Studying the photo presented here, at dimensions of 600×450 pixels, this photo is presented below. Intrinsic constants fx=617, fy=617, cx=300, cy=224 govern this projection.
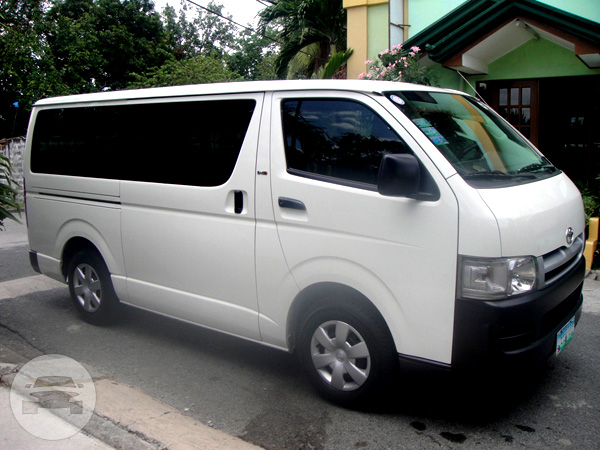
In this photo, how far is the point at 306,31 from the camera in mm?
16938

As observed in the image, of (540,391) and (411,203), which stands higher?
(411,203)

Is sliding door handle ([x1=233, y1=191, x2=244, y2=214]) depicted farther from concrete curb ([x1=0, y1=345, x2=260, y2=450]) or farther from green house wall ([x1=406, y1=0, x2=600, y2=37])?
green house wall ([x1=406, y1=0, x2=600, y2=37])

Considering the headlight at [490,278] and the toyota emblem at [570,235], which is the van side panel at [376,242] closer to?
the headlight at [490,278]

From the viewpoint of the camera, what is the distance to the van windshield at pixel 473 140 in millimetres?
3631

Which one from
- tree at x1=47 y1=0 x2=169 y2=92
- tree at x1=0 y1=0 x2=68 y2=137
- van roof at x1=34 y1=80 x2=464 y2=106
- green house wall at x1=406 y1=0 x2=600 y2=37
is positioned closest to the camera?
van roof at x1=34 y1=80 x2=464 y2=106

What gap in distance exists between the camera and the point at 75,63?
2573 centimetres

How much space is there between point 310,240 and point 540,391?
1.88m

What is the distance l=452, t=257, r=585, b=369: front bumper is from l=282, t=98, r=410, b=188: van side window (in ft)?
3.18

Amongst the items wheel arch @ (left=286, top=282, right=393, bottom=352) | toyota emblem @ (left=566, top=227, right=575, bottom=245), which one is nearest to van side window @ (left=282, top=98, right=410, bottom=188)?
wheel arch @ (left=286, top=282, right=393, bottom=352)

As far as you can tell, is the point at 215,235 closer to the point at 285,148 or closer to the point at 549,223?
the point at 285,148

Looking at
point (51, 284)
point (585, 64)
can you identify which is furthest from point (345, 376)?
point (585, 64)

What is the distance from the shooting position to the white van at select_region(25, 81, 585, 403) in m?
3.33

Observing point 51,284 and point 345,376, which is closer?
point 345,376

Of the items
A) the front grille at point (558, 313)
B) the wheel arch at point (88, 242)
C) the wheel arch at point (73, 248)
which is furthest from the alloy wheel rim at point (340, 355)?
the wheel arch at point (73, 248)
